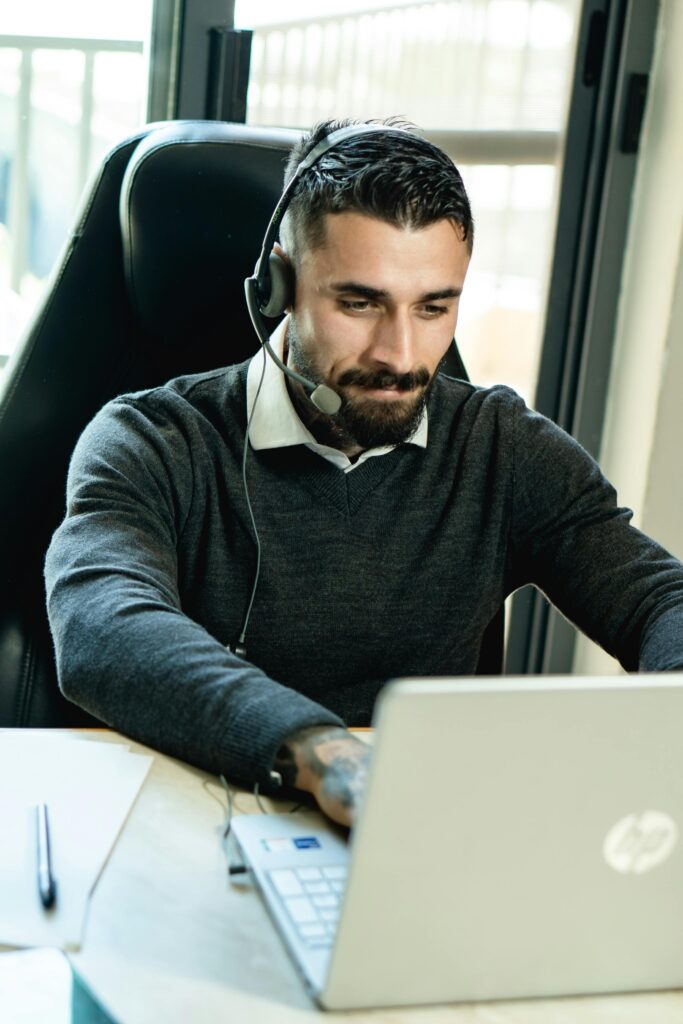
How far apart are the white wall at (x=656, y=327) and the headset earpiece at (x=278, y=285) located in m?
1.06

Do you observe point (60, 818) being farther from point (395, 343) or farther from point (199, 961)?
point (395, 343)

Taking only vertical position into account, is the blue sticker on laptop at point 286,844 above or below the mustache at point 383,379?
below

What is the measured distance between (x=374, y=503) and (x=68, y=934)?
712 mm

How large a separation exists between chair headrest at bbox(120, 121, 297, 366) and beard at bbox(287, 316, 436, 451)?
134mm

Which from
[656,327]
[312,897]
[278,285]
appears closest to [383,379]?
[278,285]

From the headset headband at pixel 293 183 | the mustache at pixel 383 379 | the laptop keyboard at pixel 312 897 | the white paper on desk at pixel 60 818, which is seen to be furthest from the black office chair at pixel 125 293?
the laptop keyboard at pixel 312 897

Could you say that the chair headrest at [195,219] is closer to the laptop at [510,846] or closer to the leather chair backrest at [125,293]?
the leather chair backrest at [125,293]

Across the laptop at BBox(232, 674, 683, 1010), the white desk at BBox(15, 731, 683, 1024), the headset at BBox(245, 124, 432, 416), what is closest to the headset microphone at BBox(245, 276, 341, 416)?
the headset at BBox(245, 124, 432, 416)

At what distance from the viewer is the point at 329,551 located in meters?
1.34

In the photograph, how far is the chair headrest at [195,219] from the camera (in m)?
1.38

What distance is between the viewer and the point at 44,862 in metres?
0.80

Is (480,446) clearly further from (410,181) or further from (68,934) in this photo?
(68,934)

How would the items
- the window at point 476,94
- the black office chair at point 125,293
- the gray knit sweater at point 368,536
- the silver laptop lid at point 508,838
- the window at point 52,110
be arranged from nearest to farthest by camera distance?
the silver laptop lid at point 508,838
the gray knit sweater at point 368,536
the black office chair at point 125,293
the window at point 52,110
the window at point 476,94

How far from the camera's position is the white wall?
2.17 metres
